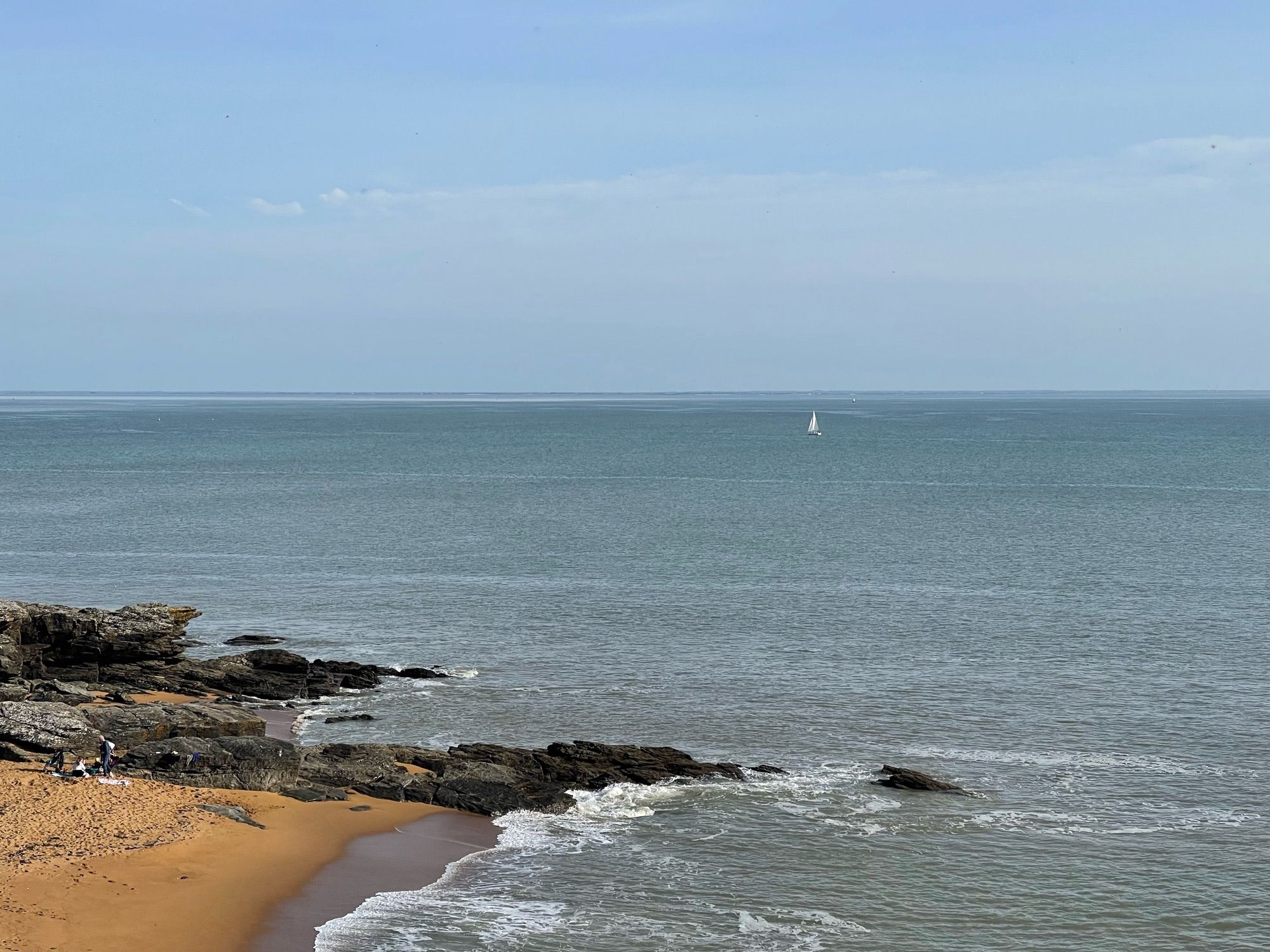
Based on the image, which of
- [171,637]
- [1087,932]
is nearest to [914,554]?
[171,637]

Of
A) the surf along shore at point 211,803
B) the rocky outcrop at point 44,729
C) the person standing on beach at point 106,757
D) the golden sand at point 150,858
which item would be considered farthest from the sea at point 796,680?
the person standing on beach at point 106,757

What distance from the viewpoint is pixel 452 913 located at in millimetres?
25906

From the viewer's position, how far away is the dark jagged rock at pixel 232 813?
29312mm

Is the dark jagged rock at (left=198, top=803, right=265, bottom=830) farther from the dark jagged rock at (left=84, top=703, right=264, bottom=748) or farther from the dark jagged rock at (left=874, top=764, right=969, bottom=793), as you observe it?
the dark jagged rock at (left=874, top=764, right=969, bottom=793)

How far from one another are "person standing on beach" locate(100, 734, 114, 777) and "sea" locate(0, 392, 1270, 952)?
24.2 ft

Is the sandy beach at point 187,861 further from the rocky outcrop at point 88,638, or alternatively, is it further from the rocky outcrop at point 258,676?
the rocky outcrop at point 88,638

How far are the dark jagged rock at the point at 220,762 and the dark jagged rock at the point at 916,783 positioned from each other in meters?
15.4

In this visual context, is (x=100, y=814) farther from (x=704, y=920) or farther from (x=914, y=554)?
(x=914, y=554)

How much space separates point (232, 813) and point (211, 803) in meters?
0.89

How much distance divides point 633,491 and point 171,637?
7350cm

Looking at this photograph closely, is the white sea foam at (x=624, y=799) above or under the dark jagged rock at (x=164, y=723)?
under

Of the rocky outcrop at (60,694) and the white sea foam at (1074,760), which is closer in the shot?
the white sea foam at (1074,760)

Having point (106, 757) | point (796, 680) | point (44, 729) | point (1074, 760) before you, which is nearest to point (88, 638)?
point (44, 729)

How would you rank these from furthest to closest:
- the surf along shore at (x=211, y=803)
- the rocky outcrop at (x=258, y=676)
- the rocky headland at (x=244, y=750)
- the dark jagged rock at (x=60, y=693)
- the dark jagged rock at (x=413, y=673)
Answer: the dark jagged rock at (x=413, y=673)
the rocky outcrop at (x=258, y=676)
the dark jagged rock at (x=60, y=693)
the rocky headland at (x=244, y=750)
the surf along shore at (x=211, y=803)
